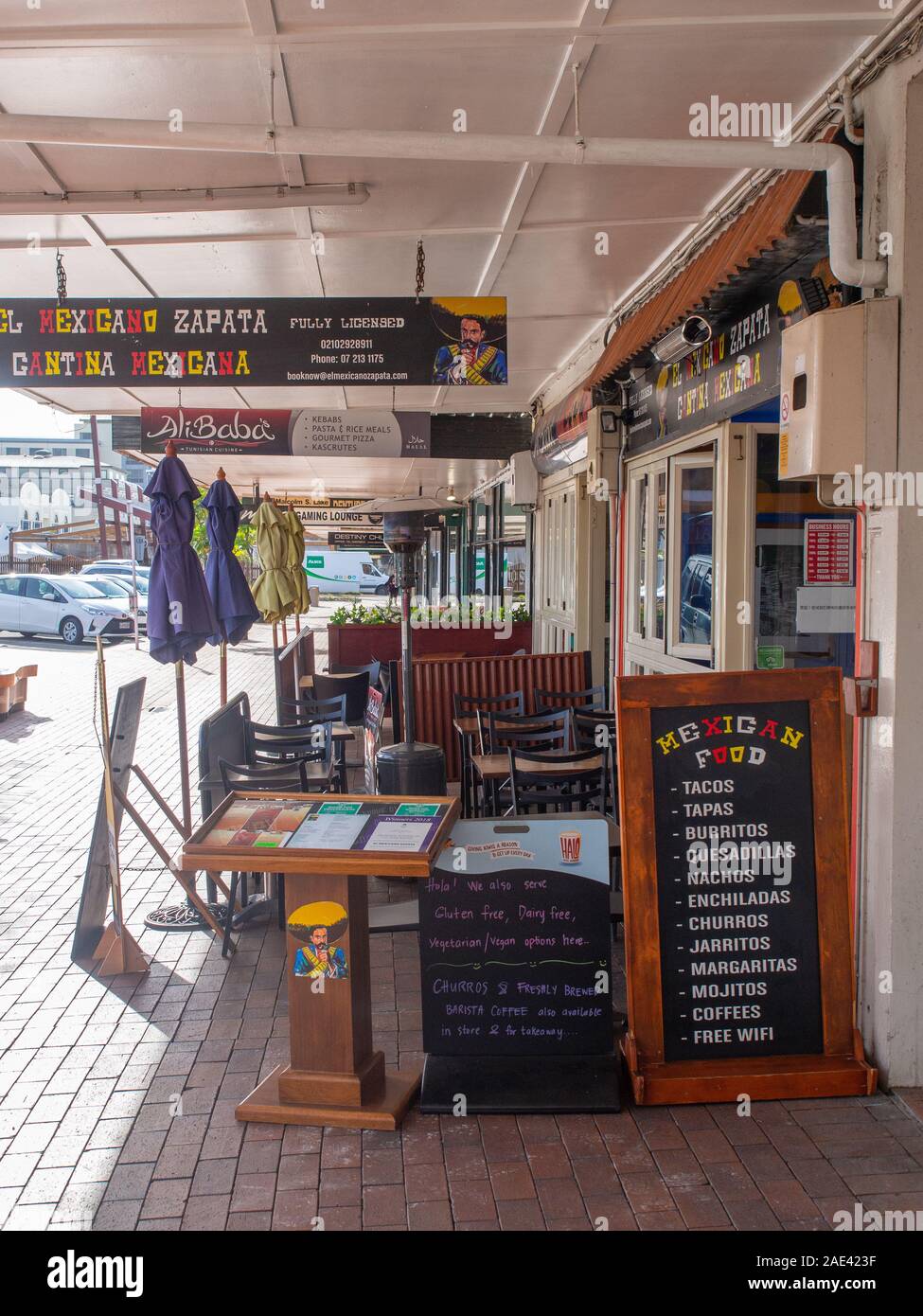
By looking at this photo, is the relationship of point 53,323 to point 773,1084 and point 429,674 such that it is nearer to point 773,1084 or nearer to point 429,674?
point 429,674

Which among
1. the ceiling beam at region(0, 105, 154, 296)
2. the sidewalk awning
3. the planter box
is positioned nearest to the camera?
the sidewalk awning

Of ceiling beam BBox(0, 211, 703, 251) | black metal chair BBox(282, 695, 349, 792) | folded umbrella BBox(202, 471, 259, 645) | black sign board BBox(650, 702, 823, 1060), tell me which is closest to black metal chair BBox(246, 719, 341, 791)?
black metal chair BBox(282, 695, 349, 792)

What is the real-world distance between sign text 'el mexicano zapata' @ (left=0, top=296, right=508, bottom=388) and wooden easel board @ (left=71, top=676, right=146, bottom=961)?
1.66 meters

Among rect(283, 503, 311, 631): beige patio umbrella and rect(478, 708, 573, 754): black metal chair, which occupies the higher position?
rect(283, 503, 311, 631): beige patio umbrella

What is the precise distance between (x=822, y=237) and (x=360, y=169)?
201 centimetres

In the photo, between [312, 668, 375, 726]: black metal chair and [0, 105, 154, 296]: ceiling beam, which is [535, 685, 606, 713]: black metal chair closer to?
[312, 668, 375, 726]: black metal chair

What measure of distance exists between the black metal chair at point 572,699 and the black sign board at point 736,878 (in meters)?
3.62

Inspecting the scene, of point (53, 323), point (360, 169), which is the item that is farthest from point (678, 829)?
point (53, 323)

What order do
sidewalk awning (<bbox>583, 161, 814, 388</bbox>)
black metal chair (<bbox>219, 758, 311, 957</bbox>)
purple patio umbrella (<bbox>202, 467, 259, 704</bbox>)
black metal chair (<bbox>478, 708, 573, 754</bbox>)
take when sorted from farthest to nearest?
1. black metal chair (<bbox>478, 708, 573, 754</bbox>)
2. purple patio umbrella (<bbox>202, 467, 259, 704</bbox>)
3. black metal chair (<bbox>219, 758, 311, 957</bbox>)
4. sidewalk awning (<bbox>583, 161, 814, 388</bbox>)

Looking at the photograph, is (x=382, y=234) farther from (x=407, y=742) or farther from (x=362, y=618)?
(x=362, y=618)

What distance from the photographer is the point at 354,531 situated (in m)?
32.2

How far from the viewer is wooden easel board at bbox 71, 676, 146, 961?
16.3 ft

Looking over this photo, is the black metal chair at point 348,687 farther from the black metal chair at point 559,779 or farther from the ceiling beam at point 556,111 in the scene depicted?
the ceiling beam at point 556,111

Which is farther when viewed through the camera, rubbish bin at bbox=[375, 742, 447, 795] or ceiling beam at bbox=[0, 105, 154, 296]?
rubbish bin at bbox=[375, 742, 447, 795]
